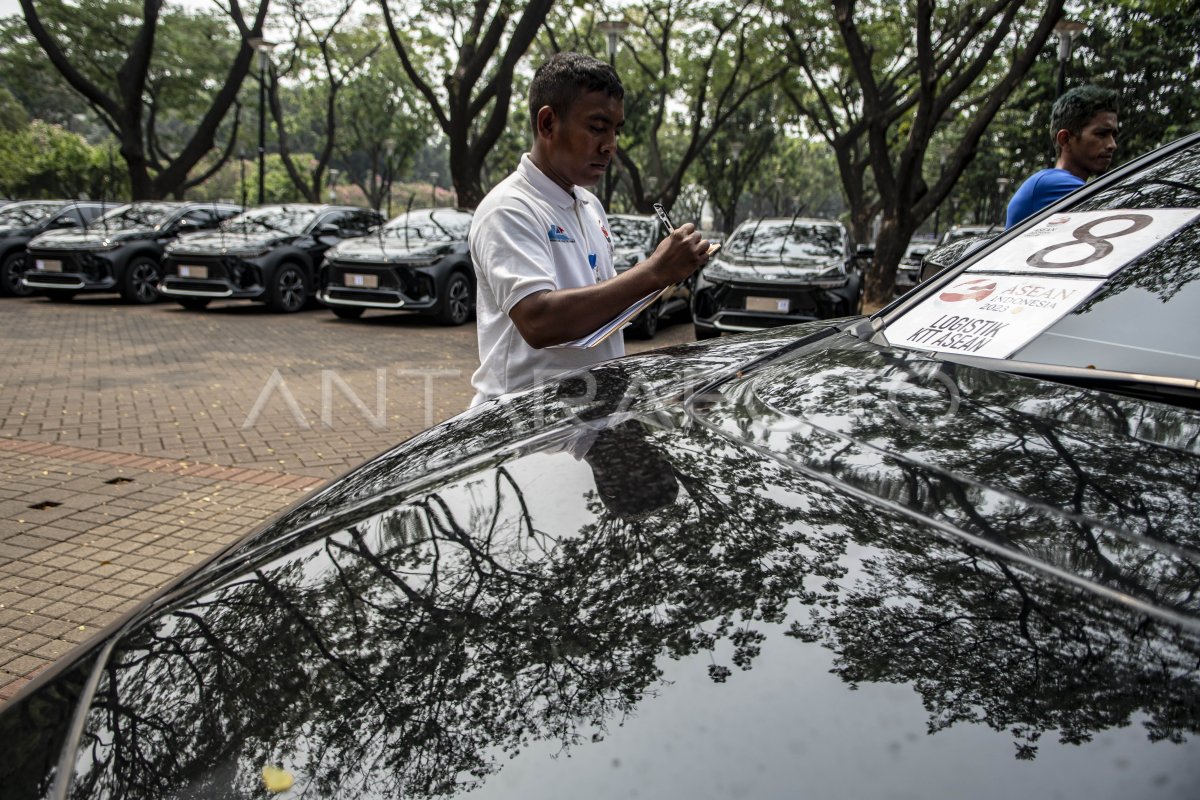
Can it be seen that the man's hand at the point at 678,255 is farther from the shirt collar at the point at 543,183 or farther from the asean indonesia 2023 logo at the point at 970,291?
the asean indonesia 2023 logo at the point at 970,291

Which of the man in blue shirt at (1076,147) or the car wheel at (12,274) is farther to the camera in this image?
the car wheel at (12,274)

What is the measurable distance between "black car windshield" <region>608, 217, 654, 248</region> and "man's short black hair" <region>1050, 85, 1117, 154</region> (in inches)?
317

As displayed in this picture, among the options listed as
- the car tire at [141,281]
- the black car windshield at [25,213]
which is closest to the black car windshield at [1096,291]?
the car tire at [141,281]

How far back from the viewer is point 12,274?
16094 millimetres

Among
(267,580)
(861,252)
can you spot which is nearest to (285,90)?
(861,252)

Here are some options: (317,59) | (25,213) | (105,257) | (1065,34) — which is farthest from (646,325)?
(317,59)

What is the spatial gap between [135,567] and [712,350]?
302 cm

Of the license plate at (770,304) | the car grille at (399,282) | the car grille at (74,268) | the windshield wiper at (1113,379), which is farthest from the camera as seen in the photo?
the car grille at (74,268)

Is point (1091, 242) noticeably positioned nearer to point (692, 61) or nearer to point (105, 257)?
point (105, 257)

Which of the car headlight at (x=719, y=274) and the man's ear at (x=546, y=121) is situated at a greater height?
the man's ear at (x=546, y=121)

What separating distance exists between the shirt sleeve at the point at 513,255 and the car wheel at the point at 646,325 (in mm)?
9435

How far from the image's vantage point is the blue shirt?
14.6ft

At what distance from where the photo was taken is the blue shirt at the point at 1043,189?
4457mm

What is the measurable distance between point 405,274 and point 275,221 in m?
3.44
